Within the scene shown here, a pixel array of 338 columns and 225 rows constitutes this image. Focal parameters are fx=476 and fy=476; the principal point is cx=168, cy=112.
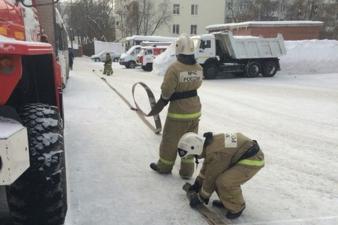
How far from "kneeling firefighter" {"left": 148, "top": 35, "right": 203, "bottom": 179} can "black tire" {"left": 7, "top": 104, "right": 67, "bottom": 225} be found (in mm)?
2131

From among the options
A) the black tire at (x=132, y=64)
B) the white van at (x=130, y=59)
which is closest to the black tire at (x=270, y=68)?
the white van at (x=130, y=59)

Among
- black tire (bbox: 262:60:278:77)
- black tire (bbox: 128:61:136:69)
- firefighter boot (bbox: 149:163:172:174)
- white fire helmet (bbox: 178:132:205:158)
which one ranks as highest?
white fire helmet (bbox: 178:132:205:158)

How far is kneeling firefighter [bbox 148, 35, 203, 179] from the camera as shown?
18.6ft

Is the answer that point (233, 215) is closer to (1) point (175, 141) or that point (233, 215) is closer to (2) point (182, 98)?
(1) point (175, 141)

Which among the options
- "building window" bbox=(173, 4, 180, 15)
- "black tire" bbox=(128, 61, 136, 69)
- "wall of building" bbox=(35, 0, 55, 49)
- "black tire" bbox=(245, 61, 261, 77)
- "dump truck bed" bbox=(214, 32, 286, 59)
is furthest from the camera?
"building window" bbox=(173, 4, 180, 15)

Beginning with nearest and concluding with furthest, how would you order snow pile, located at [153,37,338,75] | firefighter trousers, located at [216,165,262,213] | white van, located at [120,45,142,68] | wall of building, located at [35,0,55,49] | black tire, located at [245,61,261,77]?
firefighter trousers, located at [216,165,262,213] < wall of building, located at [35,0,55,49] < black tire, located at [245,61,261,77] < snow pile, located at [153,37,338,75] < white van, located at [120,45,142,68]

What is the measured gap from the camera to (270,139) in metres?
8.44

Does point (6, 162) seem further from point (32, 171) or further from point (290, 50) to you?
point (290, 50)

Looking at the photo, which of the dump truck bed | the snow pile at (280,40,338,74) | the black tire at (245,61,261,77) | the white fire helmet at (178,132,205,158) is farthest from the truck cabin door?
the white fire helmet at (178,132,205,158)

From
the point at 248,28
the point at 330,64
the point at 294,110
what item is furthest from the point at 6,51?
the point at 248,28

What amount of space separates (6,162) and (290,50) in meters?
29.8

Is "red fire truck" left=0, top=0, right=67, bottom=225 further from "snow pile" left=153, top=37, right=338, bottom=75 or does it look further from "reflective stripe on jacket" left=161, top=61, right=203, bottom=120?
"snow pile" left=153, top=37, right=338, bottom=75

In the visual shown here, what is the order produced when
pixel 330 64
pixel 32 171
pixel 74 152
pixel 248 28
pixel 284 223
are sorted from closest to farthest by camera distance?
pixel 32 171
pixel 284 223
pixel 74 152
pixel 330 64
pixel 248 28

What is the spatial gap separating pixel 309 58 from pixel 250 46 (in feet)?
20.4
